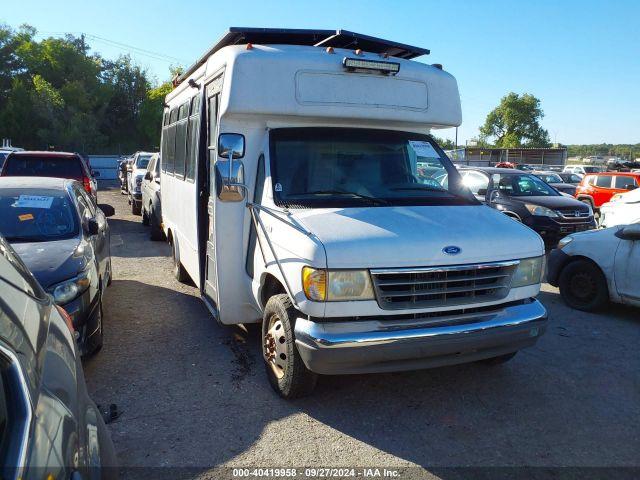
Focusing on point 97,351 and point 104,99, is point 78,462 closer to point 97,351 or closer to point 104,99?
point 97,351

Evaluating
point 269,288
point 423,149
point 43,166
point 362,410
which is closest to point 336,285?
point 269,288

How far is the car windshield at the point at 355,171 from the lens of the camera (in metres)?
4.45

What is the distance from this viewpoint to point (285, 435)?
3740 mm

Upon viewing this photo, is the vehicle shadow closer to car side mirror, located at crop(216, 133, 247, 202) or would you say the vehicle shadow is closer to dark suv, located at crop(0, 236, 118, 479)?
dark suv, located at crop(0, 236, 118, 479)

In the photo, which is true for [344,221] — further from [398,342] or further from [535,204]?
[535,204]

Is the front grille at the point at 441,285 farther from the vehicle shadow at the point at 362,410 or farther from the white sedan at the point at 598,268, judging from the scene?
the white sedan at the point at 598,268

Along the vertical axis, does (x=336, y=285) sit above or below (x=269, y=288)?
above

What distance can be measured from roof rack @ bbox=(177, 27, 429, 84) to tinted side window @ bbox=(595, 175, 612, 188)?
48.0 ft

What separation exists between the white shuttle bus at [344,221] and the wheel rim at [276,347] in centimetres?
2

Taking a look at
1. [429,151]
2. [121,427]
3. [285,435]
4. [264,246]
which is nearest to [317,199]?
[264,246]

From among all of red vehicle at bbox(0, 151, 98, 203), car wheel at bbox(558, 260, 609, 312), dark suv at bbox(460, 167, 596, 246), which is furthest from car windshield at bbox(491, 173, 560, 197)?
red vehicle at bbox(0, 151, 98, 203)

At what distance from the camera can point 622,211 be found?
9.98 meters

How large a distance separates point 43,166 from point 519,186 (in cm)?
1047

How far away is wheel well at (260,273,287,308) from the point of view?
4316mm
